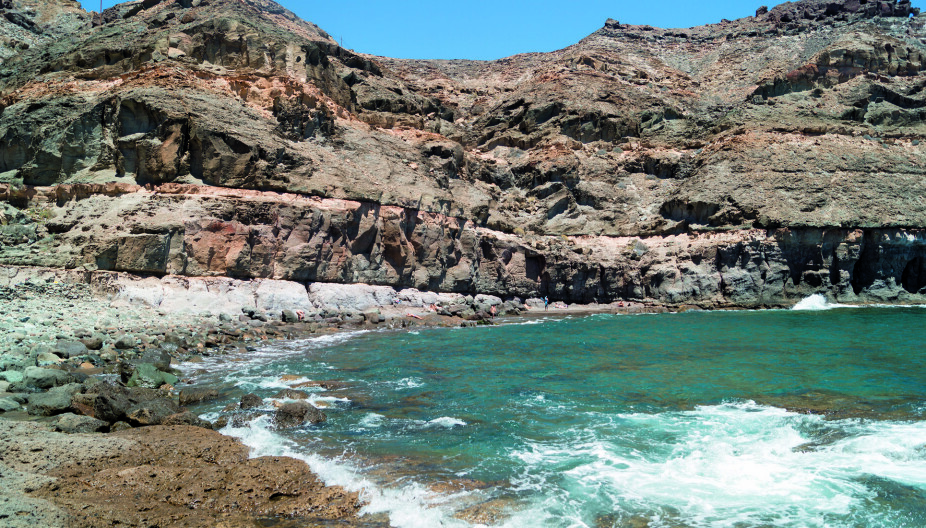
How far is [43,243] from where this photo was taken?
25.2 m

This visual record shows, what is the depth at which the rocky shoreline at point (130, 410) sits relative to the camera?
22.3 ft

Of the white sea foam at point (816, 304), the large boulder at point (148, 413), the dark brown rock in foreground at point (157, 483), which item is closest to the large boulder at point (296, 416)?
the large boulder at point (148, 413)

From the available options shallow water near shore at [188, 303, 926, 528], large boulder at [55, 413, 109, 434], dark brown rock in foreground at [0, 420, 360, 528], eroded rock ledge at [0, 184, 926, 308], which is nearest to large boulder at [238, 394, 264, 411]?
shallow water near shore at [188, 303, 926, 528]

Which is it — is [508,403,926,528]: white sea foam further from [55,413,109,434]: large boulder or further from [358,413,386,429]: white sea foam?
[55,413,109,434]: large boulder

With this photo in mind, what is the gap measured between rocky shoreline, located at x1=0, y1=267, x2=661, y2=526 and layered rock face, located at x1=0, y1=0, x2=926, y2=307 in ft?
8.64

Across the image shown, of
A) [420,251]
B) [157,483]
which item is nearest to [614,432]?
[157,483]

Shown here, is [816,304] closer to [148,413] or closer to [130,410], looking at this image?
[148,413]

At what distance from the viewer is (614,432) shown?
11219 millimetres

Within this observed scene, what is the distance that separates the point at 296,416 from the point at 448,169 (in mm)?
35751

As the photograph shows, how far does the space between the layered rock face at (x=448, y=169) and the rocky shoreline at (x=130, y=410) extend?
2.63m

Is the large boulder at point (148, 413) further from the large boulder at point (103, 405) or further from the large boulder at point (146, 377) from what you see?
the large boulder at point (146, 377)

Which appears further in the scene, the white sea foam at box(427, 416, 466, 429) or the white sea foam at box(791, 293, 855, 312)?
the white sea foam at box(791, 293, 855, 312)

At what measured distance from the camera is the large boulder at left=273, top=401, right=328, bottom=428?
11.4 m

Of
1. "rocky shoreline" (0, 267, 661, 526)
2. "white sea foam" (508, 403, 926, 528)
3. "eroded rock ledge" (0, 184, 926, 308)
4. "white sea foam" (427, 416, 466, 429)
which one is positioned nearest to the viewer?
"rocky shoreline" (0, 267, 661, 526)
